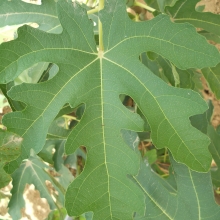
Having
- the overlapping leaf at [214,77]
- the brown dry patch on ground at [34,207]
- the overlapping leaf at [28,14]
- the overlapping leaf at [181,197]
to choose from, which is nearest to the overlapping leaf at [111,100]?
the overlapping leaf at [181,197]

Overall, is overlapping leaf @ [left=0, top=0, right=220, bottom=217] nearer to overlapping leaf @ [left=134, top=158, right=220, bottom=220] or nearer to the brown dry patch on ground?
overlapping leaf @ [left=134, top=158, right=220, bottom=220]

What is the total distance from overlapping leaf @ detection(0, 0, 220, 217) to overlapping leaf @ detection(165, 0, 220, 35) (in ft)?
0.73

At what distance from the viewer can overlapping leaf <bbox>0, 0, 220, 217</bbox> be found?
2.86 feet

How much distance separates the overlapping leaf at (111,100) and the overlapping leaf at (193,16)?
0.22 metres

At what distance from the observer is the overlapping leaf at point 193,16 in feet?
3.49

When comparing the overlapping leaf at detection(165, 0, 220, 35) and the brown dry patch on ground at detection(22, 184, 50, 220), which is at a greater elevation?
A: the overlapping leaf at detection(165, 0, 220, 35)

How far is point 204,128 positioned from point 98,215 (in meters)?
0.47

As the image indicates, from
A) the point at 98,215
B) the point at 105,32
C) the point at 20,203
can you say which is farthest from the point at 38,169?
the point at 105,32

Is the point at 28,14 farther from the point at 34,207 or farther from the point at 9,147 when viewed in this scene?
the point at 34,207

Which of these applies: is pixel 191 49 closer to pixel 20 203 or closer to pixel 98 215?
pixel 98 215

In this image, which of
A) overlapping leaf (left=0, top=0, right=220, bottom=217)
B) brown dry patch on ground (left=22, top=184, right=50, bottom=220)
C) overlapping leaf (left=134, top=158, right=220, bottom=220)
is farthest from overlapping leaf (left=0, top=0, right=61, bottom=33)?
brown dry patch on ground (left=22, top=184, right=50, bottom=220)

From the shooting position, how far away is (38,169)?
1.61 metres

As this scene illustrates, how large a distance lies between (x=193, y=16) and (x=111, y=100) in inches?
16.1

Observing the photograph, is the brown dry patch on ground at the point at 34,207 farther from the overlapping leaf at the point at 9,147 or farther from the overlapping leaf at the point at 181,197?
the overlapping leaf at the point at 9,147
